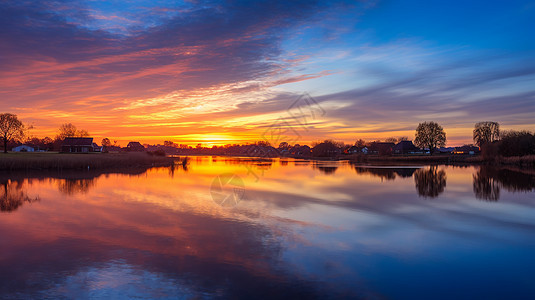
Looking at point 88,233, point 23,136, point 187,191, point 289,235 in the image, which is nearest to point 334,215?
point 289,235

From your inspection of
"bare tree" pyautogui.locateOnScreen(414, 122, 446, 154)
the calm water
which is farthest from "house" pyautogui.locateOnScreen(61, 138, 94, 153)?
"bare tree" pyautogui.locateOnScreen(414, 122, 446, 154)

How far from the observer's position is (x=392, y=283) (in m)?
6.74

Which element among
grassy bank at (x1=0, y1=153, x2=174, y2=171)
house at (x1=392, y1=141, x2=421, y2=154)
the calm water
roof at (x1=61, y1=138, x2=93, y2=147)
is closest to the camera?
the calm water

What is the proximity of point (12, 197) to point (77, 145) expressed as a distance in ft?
224

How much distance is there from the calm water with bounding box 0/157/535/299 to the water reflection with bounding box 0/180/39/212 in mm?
146

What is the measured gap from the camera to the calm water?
21.2 ft

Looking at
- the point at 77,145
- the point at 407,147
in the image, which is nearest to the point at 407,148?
the point at 407,147

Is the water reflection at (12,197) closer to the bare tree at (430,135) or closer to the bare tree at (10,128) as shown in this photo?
the bare tree at (10,128)

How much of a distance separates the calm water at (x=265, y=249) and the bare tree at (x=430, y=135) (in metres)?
72.6

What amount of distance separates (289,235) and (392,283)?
417 cm

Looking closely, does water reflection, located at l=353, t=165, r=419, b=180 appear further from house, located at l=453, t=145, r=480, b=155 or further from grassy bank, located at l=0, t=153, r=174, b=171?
house, located at l=453, t=145, r=480, b=155

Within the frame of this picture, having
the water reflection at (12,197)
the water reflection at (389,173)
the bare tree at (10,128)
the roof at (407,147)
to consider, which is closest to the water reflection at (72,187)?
the water reflection at (12,197)

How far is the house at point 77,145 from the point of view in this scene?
7712 centimetres

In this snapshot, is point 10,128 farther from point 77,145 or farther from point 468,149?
point 468,149
